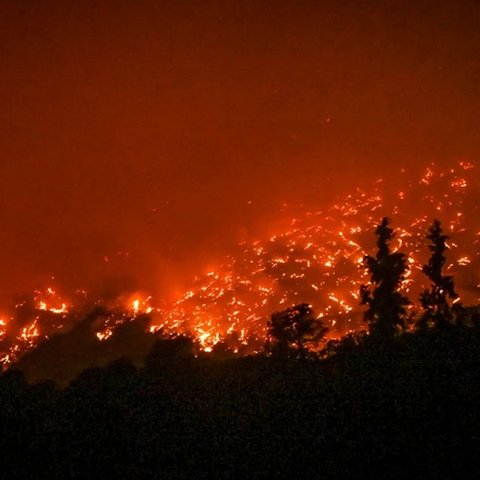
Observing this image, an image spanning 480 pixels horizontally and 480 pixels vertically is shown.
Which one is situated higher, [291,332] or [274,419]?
[291,332]

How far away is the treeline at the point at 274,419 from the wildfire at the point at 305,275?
57641 millimetres

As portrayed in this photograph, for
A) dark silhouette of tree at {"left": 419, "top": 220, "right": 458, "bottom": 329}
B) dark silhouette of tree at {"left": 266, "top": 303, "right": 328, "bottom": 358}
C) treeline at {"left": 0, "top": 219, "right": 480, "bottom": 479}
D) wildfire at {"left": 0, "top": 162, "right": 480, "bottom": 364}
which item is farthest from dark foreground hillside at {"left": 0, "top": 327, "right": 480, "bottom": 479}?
wildfire at {"left": 0, "top": 162, "right": 480, "bottom": 364}

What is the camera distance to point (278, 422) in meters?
16.0

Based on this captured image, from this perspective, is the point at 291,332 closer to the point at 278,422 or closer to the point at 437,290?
the point at 437,290

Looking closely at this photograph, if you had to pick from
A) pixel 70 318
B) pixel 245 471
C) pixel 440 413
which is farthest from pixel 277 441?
pixel 70 318

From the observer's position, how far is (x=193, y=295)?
100m

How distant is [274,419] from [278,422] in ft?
0.62

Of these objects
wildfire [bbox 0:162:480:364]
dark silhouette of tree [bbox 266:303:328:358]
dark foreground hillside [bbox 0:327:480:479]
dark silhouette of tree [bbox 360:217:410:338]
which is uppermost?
wildfire [bbox 0:162:480:364]

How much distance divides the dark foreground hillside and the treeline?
0.04m

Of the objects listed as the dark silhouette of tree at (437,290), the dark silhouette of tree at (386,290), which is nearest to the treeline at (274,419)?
the dark silhouette of tree at (437,290)

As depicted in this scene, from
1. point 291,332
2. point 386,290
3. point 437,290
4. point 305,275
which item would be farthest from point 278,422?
point 305,275

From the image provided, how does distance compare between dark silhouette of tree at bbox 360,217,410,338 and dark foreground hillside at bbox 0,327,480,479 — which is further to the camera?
dark silhouette of tree at bbox 360,217,410,338

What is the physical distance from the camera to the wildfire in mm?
90938

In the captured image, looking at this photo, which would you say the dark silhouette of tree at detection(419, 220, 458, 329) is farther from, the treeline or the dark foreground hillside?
the dark foreground hillside
